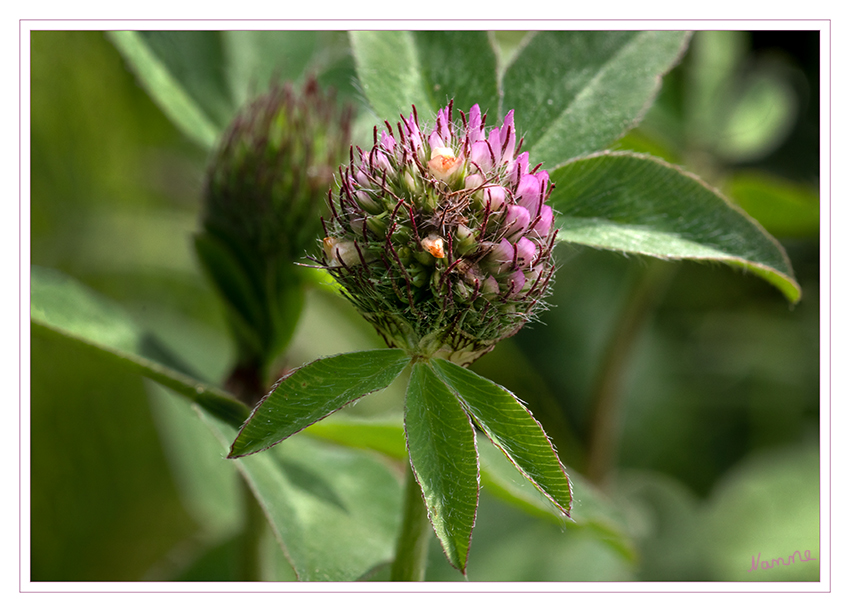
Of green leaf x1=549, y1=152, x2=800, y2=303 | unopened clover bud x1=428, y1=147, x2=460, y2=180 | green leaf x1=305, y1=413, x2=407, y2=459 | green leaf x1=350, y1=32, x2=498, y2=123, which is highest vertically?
green leaf x1=350, y1=32, x2=498, y2=123

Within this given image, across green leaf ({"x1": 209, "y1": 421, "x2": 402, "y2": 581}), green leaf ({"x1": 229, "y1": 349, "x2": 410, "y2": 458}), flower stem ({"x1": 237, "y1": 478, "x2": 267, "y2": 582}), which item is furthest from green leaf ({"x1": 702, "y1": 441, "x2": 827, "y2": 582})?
green leaf ({"x1": 229, "y1": 349, "x2": 410, "y2": 458})

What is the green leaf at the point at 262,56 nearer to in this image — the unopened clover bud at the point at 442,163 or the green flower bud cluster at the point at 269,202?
the green flower bud cluster at the point at 269,202

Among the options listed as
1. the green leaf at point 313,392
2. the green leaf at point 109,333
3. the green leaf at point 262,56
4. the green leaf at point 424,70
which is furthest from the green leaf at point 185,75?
the green leaf at point 313,392

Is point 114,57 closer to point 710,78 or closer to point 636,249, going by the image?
point 710,78

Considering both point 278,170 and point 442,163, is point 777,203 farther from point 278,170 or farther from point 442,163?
point 442,163

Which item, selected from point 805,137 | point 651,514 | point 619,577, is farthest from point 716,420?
point 805,137

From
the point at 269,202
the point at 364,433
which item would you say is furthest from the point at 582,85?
the point at 364,433

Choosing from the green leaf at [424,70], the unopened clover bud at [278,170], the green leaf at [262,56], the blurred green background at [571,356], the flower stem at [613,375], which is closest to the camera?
the green leaf at [424,70]
